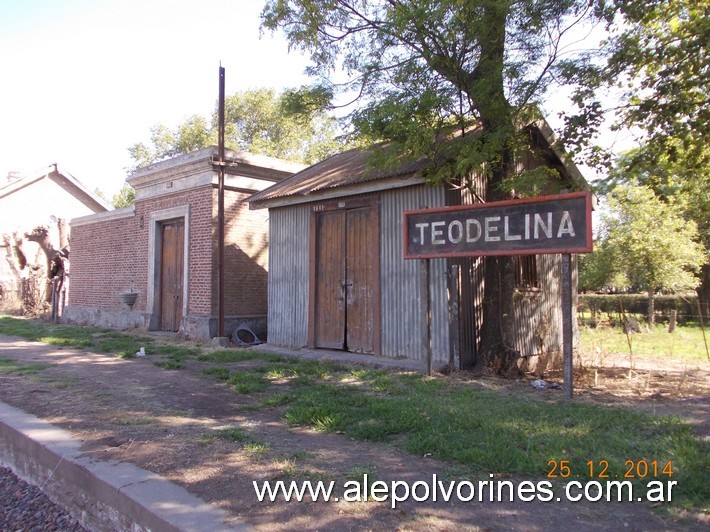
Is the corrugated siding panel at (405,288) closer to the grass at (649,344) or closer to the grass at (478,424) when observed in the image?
the grass at (478,424)

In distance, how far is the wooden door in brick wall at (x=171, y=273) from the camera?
45.3ft

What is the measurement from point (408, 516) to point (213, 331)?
976 centimetres

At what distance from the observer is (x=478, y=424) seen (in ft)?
16.5

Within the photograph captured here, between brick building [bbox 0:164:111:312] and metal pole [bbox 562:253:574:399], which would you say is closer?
metal pole [bbox 562:253:574:399]

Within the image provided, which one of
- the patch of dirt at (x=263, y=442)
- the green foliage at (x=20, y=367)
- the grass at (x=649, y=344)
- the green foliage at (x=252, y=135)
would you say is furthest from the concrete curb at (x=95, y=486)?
the green foliage at (x=252, y=135)

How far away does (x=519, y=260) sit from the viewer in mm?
9781

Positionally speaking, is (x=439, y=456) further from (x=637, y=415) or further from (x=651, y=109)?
(x=651, y=109)

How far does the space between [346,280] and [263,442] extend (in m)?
5.43

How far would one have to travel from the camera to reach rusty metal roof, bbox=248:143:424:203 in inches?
338

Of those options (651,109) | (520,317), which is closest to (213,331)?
(520,317)

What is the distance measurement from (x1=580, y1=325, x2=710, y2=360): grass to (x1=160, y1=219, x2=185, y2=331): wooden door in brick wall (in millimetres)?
10069

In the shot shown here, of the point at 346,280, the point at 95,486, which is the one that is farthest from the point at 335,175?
the point at 95,486

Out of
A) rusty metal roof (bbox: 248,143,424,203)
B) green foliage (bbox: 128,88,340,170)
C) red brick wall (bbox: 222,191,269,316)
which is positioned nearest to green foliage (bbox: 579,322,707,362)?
rusty metal roof (bbox: 248,143,424,203)

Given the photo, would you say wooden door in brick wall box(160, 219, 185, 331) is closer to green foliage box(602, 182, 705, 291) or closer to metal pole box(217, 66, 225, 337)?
metal pole box(217, 66, 225, 337)
